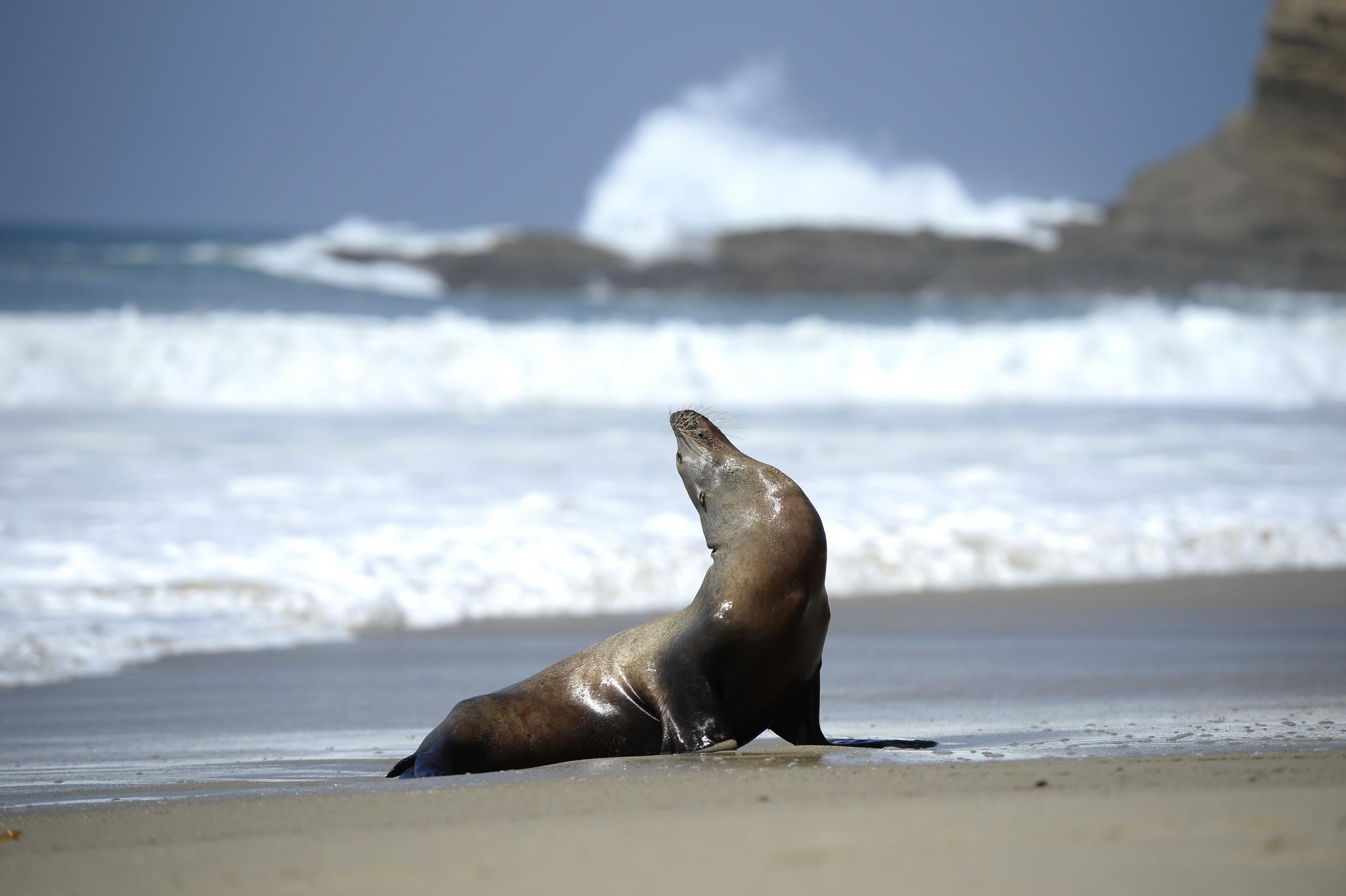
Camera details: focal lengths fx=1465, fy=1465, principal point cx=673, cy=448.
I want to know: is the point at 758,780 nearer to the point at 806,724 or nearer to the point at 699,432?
the point at 806,724

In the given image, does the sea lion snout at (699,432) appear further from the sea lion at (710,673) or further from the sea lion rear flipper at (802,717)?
the sea lion rear flipper at (802,717)

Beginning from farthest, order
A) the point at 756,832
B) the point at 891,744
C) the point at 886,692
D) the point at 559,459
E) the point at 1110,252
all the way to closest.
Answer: the point at 1110,252
the point at 559,459
the point at 886,692
the point at 891,744
the point at 756,832

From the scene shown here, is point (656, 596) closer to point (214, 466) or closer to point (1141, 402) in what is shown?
point (214, 466)

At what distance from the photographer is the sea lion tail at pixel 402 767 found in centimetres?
427

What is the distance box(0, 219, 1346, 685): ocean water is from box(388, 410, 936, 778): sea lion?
2499 millimetres

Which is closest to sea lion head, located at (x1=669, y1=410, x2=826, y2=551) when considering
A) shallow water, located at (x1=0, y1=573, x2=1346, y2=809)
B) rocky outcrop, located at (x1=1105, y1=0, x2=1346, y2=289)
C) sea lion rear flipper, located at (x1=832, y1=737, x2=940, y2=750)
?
sea lion rear flipper, located at (x1=832, y1=737, x2=940, y2=750)

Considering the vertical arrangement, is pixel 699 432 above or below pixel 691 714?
above

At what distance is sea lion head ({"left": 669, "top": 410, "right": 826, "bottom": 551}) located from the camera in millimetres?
4355

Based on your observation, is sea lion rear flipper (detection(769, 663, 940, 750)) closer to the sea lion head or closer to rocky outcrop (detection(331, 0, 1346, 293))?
the sea lion head

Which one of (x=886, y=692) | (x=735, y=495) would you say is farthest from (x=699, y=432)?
(x=886, y=692)

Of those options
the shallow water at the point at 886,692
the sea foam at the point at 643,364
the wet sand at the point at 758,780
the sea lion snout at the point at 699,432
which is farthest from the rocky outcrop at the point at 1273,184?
the sea lion snout at the point at 699,432

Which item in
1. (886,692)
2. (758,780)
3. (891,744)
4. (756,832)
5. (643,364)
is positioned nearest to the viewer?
(756,832)

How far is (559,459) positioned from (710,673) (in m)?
7.46

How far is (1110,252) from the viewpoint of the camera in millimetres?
43469
